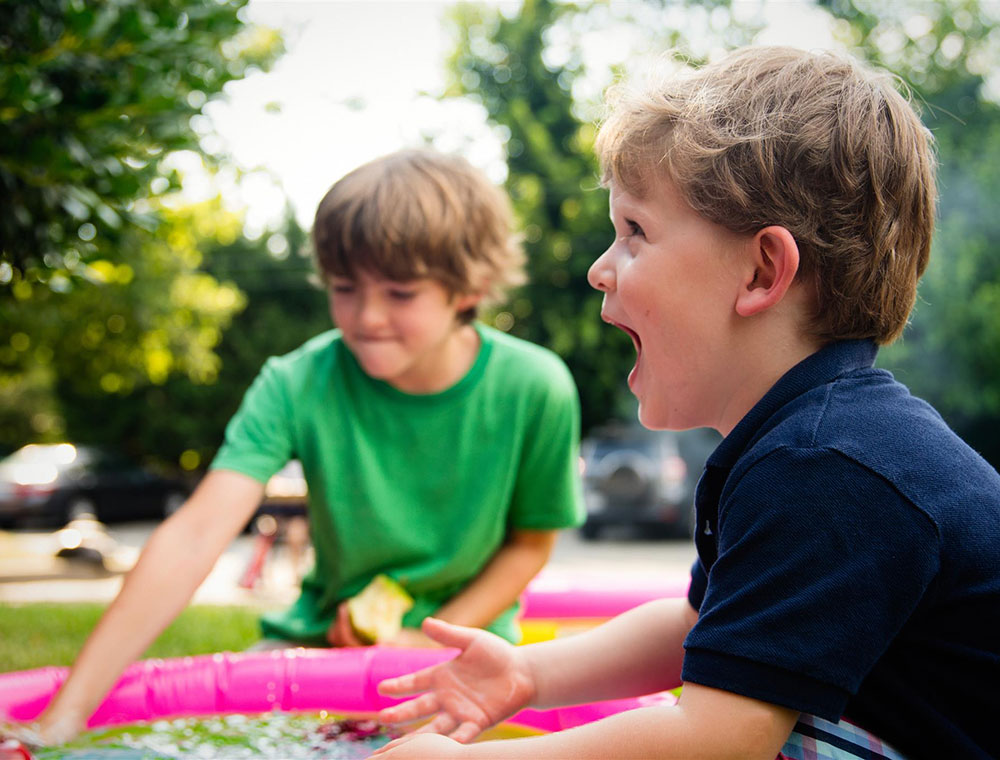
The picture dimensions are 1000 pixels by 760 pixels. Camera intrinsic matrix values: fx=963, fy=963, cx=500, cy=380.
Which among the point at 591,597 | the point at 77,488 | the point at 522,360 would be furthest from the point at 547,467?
Result: the point at 77,488

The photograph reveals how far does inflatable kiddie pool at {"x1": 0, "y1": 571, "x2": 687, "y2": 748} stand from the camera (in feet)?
6.54

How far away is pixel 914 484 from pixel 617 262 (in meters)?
0.51

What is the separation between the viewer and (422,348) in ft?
7.72

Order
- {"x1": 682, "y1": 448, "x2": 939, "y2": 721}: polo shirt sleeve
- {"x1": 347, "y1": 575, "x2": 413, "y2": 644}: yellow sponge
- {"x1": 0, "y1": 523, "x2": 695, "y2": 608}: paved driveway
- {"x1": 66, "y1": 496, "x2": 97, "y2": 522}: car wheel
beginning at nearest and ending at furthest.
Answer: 1. {"x1": 682, "y1": 448, "x2": 939, "y2": 721}: polo shirt sleeve
2. {"x1": 347, "y1": 575, "x2": 413, "y2": 644}: yellow sponge
3. {"x1": 0, "y1": 523, "x2": 695, "y2": 608}: paved driveway
4. {"x1": 66, "y1": 496, "x2": 97, "y2": 522}: car wheel

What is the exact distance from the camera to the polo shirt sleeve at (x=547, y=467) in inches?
101

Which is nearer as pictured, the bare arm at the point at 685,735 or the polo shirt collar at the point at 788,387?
the bare arm at the point at 685,735

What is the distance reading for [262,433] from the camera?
90.7 inches

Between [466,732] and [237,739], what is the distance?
2.21 ft

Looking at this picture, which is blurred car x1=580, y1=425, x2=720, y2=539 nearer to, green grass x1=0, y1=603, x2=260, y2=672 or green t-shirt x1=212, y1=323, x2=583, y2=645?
green grass x1=0, y1=603, x2=260, y2=672

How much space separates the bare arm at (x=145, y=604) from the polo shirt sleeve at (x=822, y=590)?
127 centimetres

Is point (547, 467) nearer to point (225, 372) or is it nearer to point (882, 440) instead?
point (882, 440)

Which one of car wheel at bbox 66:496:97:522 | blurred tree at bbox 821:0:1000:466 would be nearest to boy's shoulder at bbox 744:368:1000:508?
blurred tree at bbox 821:0:1000:466

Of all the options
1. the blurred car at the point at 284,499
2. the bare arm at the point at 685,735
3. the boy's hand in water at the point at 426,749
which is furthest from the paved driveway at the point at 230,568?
the bare arm at the point at 685,735

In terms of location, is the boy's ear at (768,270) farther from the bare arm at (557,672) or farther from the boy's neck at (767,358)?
the bare arm at (557,672)
